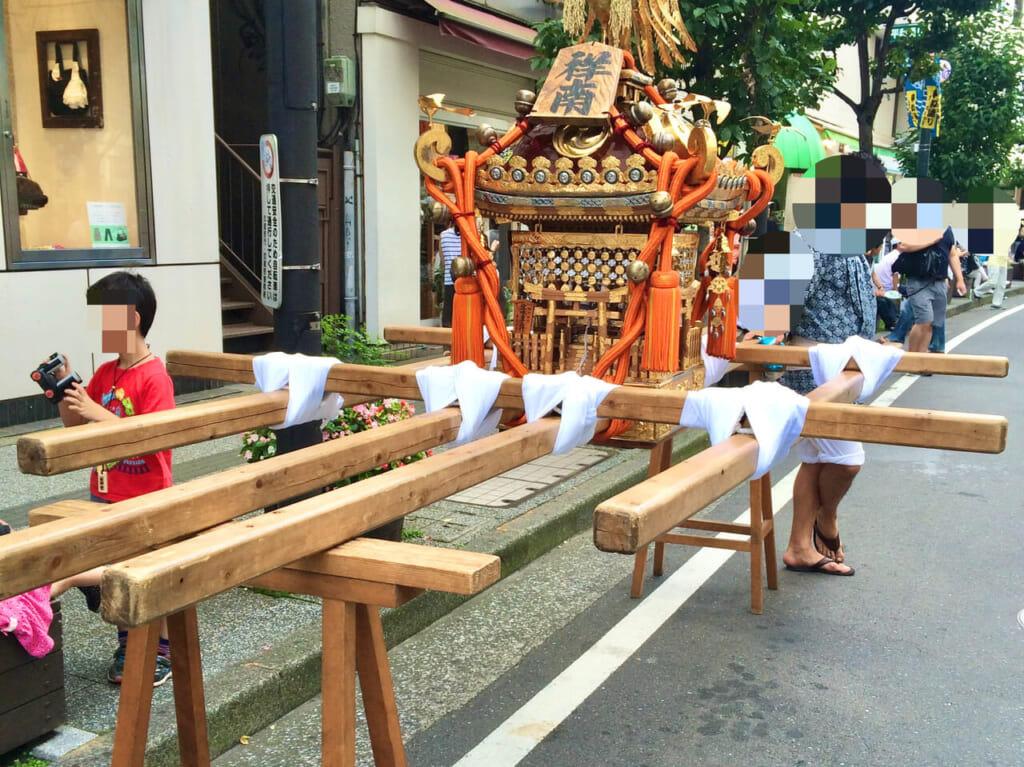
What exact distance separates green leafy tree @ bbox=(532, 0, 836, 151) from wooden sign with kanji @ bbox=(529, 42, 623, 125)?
375 centimetres

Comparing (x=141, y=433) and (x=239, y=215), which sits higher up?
(x=239, y=215)

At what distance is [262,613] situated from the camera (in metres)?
3.82

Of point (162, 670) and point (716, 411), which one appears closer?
point (716, 411)

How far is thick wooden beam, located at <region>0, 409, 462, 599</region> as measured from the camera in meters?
1.67

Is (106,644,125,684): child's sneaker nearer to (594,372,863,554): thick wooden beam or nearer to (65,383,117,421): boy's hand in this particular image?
(65,383,117,421): boy's hand

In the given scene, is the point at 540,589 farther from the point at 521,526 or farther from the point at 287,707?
the point at 287,707

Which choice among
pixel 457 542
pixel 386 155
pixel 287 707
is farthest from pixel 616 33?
pixel 386 155

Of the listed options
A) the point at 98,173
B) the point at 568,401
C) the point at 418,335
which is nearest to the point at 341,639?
the point at 568,401

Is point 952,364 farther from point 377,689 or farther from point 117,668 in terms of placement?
point 117,668

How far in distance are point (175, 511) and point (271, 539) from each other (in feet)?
1.00

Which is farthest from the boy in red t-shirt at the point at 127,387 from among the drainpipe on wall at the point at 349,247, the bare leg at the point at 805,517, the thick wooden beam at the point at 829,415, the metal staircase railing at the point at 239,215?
the drainpipe on wall at the point at 349,247

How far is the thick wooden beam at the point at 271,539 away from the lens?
1.49 m

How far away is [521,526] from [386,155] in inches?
A: 248

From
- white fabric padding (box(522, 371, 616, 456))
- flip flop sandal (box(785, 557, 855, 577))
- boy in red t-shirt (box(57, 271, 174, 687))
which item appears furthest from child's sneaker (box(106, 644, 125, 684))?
flip flop sandal (box(785, 557, 855, 577))
